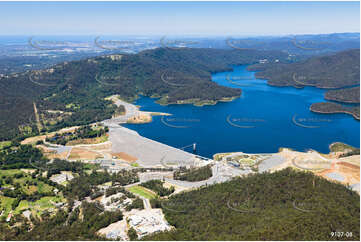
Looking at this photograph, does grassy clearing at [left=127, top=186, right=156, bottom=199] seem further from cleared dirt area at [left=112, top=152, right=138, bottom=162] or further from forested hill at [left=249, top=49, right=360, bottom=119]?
forested hill at [left=249, top=49, right=360, bottom=119]

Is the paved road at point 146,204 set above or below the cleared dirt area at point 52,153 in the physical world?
above

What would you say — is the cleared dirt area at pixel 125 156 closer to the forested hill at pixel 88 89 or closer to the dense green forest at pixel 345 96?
the forested hill at pixel 88 89

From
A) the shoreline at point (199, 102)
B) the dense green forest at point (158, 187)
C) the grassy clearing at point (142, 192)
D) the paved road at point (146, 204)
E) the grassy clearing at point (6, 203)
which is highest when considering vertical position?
the shoreline at point (199, 102)

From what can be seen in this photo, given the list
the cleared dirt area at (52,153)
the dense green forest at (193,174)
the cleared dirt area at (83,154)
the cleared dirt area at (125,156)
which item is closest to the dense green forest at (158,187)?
the dense green forest at (193,174)

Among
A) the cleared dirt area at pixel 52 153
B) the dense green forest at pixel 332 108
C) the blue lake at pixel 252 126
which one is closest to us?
the cleared dirt area at pixel 52 153

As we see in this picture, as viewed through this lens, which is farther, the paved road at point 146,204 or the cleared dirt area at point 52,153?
the cleared dirt area at point 52,153

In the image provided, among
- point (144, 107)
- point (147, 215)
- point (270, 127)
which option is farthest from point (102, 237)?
point (144, 107)
